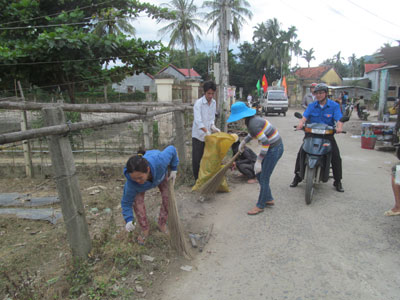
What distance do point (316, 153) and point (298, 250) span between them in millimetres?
1676

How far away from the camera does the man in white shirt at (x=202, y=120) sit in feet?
13.9

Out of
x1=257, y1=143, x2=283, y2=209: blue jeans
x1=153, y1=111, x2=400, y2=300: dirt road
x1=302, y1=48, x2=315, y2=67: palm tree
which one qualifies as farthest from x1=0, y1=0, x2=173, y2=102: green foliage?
x1=302, y1=48, x2=315, y2=67: palm tree

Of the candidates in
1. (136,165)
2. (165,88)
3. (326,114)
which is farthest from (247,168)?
(165,88)

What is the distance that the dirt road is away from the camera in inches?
92.9

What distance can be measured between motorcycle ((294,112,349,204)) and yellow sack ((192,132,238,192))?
1.15 metres

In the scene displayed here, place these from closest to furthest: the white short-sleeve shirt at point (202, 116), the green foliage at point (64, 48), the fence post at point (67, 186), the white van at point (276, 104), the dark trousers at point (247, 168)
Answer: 1. the fence post at point (67, 186)
2. the white short-sleeve shirt at point (202, 116)
3. the dark trousers at point (247, 168)
4. the green foliage at point (64, 48)
5. the white van at point (276, 104)

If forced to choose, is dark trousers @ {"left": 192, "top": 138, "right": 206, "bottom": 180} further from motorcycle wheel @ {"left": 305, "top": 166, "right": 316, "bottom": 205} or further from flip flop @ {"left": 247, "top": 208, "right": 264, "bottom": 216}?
motorcycle wheel @ {"left": 305, "top": 166, "right": 316, "bottom": 205}

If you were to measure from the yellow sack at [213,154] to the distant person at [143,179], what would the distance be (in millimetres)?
1123

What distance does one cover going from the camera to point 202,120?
14.6 feet

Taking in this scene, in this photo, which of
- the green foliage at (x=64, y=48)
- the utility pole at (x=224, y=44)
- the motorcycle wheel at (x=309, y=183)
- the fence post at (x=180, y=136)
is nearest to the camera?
the motorcycle wheel at (x=309, y=183)

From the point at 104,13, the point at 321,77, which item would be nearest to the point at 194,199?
the point at 104,13

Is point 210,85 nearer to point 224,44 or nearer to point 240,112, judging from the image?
point 240,112

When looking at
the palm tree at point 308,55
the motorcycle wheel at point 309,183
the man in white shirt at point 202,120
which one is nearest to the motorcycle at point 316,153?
the motorcycle wheel at point 309,183

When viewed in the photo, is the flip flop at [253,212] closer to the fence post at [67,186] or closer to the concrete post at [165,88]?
the fence post at [67,186]
